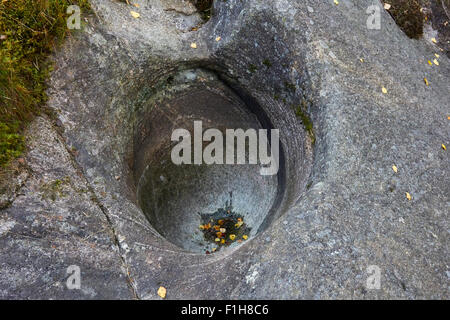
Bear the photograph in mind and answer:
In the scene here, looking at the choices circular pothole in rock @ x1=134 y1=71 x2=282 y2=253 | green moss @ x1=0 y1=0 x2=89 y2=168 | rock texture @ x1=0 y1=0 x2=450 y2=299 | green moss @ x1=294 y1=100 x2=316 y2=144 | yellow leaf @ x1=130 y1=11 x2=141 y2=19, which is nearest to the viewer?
rock texture @ x1=0 y1=0 x2=450 y2=299

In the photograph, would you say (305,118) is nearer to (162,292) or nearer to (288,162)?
(288,162)

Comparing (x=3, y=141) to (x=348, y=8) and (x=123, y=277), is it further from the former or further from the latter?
(x=348, y=8)

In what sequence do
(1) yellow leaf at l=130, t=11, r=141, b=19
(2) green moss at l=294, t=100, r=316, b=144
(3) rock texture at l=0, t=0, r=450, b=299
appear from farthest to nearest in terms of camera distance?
(1) yellow leaf at l=130, t=11, r=141, b=19, (2) green moss at l=294, t=100, r=316, b=144, (3) rock texture at l=0, t=0, r=450, b=299

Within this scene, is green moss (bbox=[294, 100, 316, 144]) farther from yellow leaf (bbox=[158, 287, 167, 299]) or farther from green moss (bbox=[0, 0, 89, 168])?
green moss (bbox=[0, 0, 89, 168])

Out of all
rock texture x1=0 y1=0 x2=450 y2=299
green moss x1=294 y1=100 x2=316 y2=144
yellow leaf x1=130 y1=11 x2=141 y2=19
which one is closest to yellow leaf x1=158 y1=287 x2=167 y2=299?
rock texture x1=0 y1=0 x2=450 y2=299

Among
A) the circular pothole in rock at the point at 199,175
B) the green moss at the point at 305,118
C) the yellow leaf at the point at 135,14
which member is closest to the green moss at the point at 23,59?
the yellow leaf at the point at 135,14

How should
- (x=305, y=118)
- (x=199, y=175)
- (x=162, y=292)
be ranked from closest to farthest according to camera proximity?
(x=162, y=292) → (x=305, y=118) → (x=199, y=175)

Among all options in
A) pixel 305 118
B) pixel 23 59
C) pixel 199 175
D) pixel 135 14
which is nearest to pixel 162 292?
pixel 305 118
